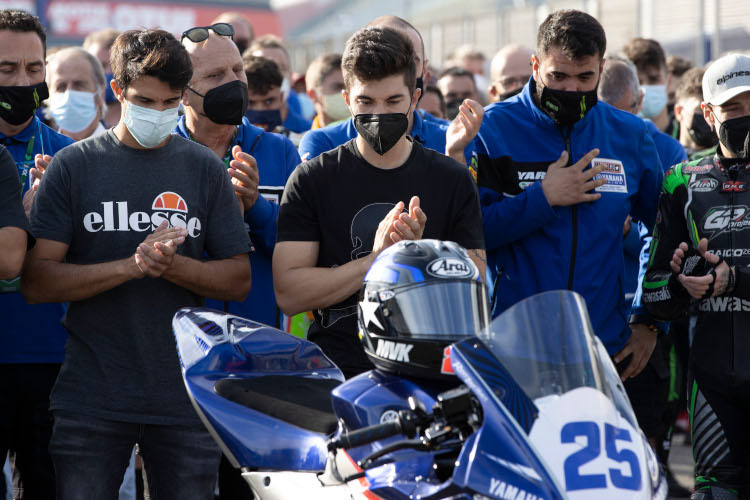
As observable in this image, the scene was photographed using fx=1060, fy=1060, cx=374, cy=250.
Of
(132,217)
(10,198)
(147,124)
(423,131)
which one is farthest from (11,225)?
(423,131)

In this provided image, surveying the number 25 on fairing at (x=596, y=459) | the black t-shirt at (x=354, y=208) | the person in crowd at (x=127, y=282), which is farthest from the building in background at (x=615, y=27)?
the number 25 on fairing at (x=596, y=459)

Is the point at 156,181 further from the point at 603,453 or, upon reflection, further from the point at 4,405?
the point at 603,453

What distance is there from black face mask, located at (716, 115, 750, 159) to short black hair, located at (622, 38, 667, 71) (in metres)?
3.55

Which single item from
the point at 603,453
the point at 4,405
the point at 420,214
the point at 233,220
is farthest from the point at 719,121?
the point at 4,405

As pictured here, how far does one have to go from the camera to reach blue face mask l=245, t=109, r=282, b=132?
7086 mm

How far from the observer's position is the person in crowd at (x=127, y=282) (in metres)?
3.82

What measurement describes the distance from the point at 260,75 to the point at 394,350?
4334 millimetres

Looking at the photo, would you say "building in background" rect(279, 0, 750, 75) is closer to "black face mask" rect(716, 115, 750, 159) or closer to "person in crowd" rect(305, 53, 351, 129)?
"person in crowd" rect(305, 53, 351, 129)

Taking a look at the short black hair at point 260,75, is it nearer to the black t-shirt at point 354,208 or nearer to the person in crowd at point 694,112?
the person in crowd at point 694,112

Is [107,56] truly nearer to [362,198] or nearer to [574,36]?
[574,36]

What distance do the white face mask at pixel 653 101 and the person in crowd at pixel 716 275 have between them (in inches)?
125

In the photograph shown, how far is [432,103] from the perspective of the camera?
26.3ft

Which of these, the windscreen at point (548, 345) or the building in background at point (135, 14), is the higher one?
the building in background at point (135, 14)

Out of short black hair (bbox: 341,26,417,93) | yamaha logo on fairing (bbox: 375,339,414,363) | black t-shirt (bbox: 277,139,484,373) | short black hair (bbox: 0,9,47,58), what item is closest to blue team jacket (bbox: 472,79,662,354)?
black t-shirt (bbox: 277,139,484,373)
